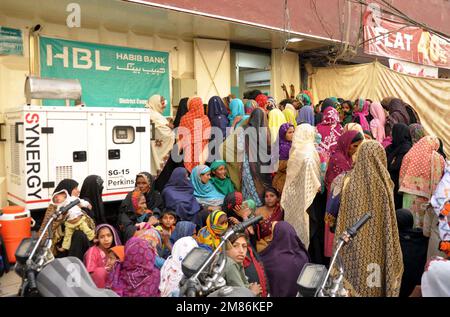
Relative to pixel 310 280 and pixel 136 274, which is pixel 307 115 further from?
pixel 310 280

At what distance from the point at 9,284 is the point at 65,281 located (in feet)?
6.01

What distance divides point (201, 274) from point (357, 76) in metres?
6.77

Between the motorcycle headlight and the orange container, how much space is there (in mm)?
2737

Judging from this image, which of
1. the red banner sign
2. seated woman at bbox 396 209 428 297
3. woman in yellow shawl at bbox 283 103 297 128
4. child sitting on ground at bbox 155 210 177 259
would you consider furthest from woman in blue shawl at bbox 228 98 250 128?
the red banner sign

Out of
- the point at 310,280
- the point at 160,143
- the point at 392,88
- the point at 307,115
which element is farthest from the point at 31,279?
the point at 392,88

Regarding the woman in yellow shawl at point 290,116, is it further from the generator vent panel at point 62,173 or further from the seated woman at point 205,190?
the generator vent panel at point 62,173

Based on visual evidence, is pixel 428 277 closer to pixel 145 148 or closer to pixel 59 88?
pixel 145 148

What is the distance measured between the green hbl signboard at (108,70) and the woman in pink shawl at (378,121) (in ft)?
10.2

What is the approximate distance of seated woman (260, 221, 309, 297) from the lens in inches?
125

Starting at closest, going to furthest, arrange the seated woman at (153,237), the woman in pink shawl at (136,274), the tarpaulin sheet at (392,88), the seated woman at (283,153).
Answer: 1. the woman in pink shawl at (136,274)
2. the seated woman at (153,237)
3. the seated woman at (283,153)
4. the tarpaulin sheet at (392,88)

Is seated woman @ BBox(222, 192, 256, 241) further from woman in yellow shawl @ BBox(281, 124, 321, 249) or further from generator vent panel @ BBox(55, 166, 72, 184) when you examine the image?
generator vent panel @ BBox(55, 166, 72, 184)

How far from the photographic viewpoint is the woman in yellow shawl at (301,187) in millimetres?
4020

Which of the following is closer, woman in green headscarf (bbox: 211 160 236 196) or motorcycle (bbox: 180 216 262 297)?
motorcycle (bbox: 180 216 262 297)

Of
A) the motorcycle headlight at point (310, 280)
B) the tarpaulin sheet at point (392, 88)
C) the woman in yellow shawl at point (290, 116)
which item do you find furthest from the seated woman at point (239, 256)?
the tarpaulin sheet at point (392, 88)
